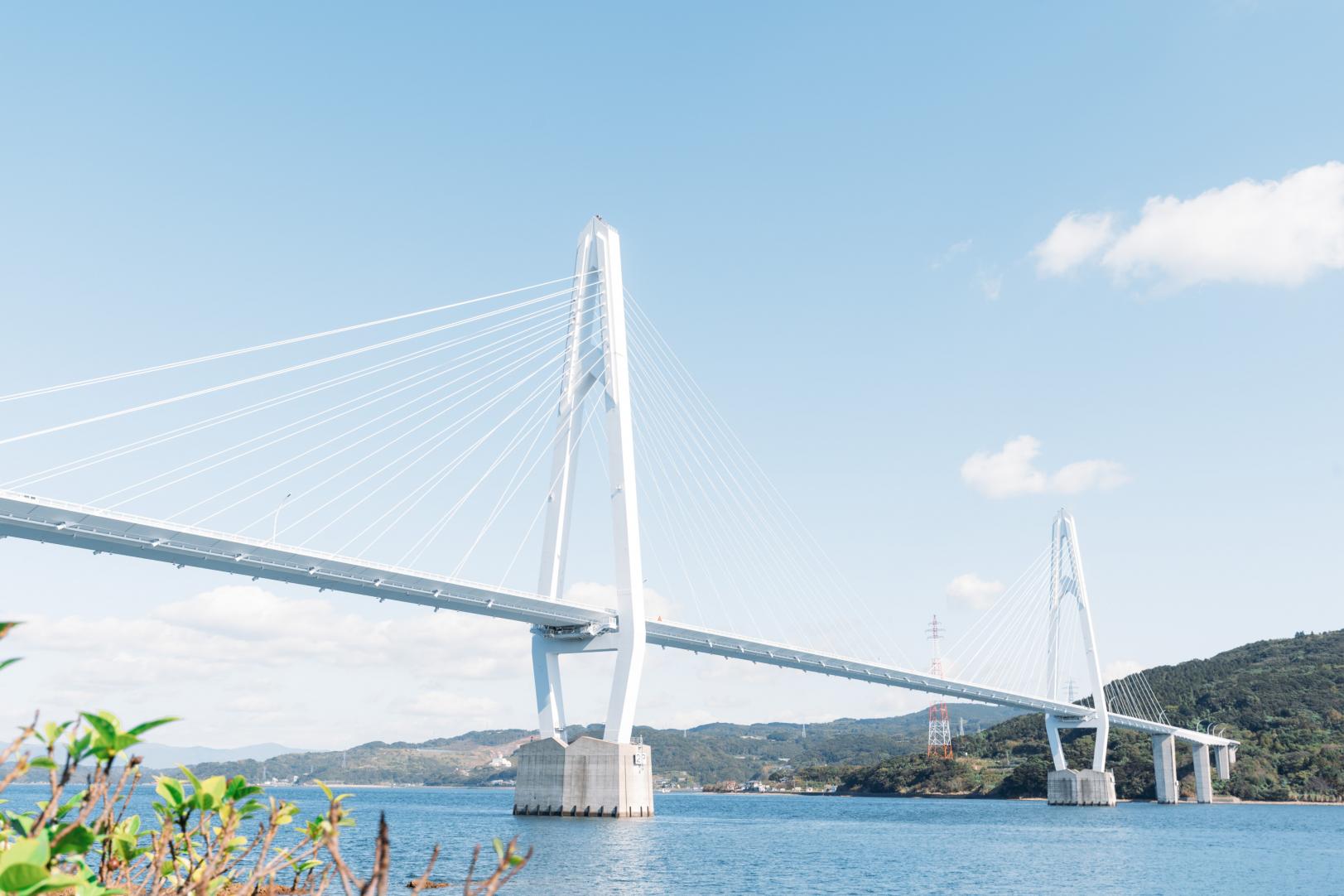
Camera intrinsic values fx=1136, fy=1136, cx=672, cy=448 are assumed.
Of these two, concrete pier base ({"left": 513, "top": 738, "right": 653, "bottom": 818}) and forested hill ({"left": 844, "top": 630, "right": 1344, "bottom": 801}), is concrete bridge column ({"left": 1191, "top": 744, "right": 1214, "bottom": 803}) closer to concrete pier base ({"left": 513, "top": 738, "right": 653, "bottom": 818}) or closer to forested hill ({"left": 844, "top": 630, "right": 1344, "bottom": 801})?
forested hill ({"left": 844, "top": 630, "right": 1344, "bottom": 801})

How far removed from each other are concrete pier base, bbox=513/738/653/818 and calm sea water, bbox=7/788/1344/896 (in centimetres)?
69

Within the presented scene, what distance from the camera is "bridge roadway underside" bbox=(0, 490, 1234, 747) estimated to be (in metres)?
33.1

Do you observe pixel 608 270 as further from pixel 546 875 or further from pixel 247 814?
pixel 247 814

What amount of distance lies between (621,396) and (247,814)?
41.4 m

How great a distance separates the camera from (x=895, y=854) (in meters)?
42.9

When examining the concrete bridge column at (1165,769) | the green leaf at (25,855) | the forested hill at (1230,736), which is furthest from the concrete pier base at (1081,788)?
the green leaf at (25,855)

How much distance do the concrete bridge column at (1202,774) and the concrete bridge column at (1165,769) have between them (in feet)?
7.40

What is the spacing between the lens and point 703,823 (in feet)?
206

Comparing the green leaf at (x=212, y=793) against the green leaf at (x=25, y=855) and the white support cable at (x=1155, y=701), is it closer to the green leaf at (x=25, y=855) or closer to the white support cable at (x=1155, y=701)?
the green leaf at (x=25, y=855)

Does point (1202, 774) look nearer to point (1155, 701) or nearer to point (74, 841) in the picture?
point (1155, 701)

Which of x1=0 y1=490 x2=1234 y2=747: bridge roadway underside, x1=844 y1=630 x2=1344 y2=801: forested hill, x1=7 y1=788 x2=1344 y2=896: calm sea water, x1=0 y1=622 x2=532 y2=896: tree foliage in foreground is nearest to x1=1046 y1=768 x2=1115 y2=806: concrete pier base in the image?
x1=7 y1=788 x2=1344 y2=896: calm sea water

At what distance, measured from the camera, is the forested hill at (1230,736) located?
340 feet

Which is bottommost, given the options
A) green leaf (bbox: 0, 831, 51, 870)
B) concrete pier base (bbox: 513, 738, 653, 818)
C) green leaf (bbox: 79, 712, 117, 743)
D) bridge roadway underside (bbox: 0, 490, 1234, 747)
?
concrete pier base (bbox: 513, 738, 653, 818)

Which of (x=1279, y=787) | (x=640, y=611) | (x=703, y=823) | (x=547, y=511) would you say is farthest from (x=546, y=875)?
(x=1279, y=787)
